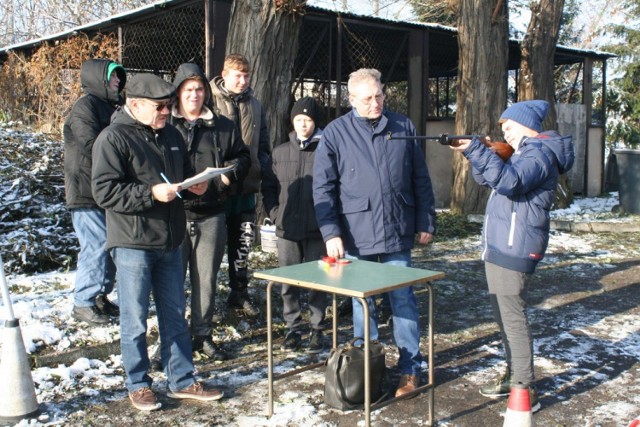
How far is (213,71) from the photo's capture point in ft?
27.8

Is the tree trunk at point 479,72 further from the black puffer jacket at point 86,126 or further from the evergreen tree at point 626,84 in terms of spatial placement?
the evergreen tree at point 626,84

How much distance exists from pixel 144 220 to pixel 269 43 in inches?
167

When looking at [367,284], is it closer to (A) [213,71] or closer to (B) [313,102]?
(B) [313,102]

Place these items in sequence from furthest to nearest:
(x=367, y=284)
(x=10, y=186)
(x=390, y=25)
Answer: (x=390, y=25), (x=10, y=186), (x=367, y=284)

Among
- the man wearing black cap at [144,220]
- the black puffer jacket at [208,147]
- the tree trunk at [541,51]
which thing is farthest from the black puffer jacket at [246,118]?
the tree trunk at [541,51]

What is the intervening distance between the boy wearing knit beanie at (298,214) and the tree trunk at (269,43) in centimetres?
266

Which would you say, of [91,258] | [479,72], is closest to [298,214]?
[91,258]

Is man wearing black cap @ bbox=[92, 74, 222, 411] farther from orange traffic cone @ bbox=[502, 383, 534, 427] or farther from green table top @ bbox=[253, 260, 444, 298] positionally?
orange traffic cone @ bbox=[502, 383, 534, 427]

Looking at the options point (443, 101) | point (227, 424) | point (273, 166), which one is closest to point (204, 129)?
point (273, 166)

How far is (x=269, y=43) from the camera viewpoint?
753cm

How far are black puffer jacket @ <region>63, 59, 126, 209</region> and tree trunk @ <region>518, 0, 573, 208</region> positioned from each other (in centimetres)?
903

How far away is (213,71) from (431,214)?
4.90 m

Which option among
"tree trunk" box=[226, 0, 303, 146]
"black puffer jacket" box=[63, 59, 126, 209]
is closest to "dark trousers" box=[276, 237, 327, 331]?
"black puffer jacket" box=[63, 59, 126, 209]

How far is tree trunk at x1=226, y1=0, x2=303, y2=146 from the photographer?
743cm
